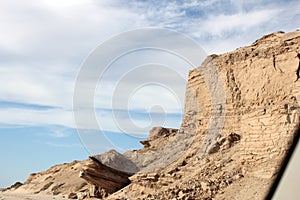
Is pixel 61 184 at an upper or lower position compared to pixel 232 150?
upper

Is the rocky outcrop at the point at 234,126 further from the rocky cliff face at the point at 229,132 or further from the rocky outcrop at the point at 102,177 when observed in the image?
the rocky outcrop at the point at 102,177

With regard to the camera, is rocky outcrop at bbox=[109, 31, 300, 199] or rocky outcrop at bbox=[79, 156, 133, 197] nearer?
rocky outcrop at bbox=[109, 31, 300, 199]

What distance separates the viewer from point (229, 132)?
2278 centimetres

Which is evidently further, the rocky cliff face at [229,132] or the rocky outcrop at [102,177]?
the rocky outcrop at [102,177]

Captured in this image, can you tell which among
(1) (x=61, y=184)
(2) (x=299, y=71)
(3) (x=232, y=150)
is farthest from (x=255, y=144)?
(1) (x=61, y=184)

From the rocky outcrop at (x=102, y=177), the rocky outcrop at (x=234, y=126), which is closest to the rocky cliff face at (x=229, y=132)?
the rocky outcrop at (x=234, y=126)

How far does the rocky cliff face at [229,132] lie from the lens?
508 inches

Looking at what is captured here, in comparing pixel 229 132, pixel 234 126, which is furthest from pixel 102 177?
pixel 234 126

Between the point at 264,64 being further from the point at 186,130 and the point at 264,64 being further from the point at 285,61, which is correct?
the point at 186,130

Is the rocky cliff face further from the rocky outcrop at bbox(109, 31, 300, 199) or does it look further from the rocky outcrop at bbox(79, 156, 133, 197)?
the rocky outcrop at bbox(79, 156, 133, 197)

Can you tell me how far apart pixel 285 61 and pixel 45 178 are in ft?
117

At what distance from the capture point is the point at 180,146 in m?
26.7

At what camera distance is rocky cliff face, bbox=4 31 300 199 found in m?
12.9

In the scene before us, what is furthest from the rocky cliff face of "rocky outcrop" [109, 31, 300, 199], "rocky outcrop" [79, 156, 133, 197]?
"rocky outcrop" [79, 156, 133, 197]
